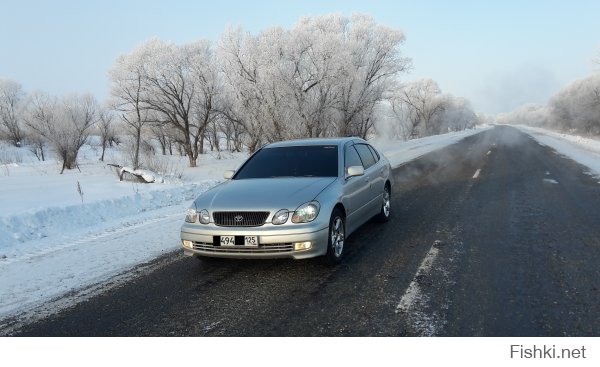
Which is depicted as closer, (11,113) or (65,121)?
(65,121)

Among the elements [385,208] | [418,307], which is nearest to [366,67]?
[385,208]

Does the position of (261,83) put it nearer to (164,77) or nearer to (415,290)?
(164,77)

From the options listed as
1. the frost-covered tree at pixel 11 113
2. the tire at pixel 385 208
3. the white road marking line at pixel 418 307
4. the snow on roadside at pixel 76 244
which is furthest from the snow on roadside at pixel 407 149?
the frost-covered tree at pixel 11 113

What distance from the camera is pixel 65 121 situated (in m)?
35.5

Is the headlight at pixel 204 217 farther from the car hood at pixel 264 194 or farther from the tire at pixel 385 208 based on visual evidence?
the tire at pixel 385 208

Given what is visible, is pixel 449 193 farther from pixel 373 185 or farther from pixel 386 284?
pixel 386 284

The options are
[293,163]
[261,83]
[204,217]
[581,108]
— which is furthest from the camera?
[581,108]

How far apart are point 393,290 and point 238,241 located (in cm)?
172

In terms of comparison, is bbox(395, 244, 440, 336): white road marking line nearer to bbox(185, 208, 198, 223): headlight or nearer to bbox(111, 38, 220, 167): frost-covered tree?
bbox(185, 208, 198, 223): headlight

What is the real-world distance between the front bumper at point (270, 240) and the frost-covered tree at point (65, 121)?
3275cm

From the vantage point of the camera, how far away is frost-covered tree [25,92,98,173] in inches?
1307
